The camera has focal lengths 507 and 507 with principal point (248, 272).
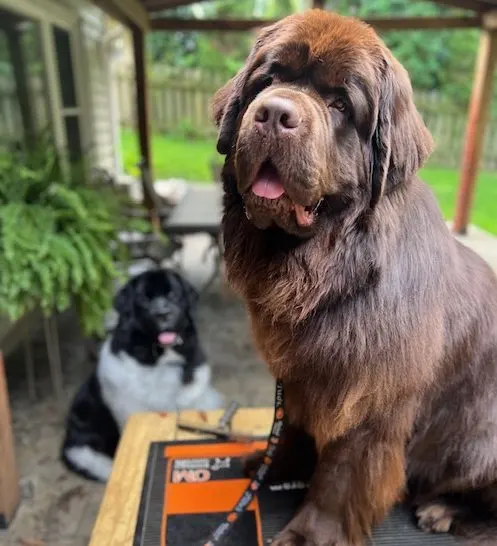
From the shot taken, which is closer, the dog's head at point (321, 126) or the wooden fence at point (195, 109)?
the dog's head at point (321, 126)

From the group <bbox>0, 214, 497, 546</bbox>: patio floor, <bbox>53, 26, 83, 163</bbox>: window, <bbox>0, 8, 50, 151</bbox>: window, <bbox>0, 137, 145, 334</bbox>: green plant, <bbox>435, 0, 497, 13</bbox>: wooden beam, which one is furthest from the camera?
<bbox>53, 26, 83, 163</bbox>: window

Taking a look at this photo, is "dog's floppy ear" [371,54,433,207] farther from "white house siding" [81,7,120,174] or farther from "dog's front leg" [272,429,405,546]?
"white house siding" [81,7,120,174]

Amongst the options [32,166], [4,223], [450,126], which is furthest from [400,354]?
[450,126]

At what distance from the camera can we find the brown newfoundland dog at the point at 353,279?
91 cm

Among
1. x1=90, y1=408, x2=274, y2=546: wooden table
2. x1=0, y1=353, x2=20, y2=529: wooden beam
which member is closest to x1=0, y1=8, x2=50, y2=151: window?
x1=0, y1=353, x2=20, y2=529: wooden beam

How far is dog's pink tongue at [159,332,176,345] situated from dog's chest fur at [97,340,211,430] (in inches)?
3.3

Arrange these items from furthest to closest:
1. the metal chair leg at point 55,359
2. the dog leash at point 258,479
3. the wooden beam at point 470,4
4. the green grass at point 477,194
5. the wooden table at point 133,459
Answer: the green grass at point 477,194 < the wooden beam at point 470,4 < the metal chair leg at point 55,359 < the wooden table at point 133,459 < the dog leash at point 258,479

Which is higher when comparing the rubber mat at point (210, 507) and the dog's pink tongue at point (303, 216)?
the dog's pink tongue at point (303, 216)

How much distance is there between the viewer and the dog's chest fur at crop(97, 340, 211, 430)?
2.43 meters

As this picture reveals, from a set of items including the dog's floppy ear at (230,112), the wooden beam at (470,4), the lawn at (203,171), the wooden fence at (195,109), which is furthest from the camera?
the wooden fence at (195,109)

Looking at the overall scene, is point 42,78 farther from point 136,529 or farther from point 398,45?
point 398,45

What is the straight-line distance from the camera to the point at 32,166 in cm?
273

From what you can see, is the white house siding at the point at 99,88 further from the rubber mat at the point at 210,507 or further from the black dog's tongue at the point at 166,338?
the rubber mat at the point at 210,507

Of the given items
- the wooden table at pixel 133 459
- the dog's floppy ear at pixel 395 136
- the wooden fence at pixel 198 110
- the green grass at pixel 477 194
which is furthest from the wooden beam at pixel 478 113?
the dog's floppy ear at pixel 395 136
